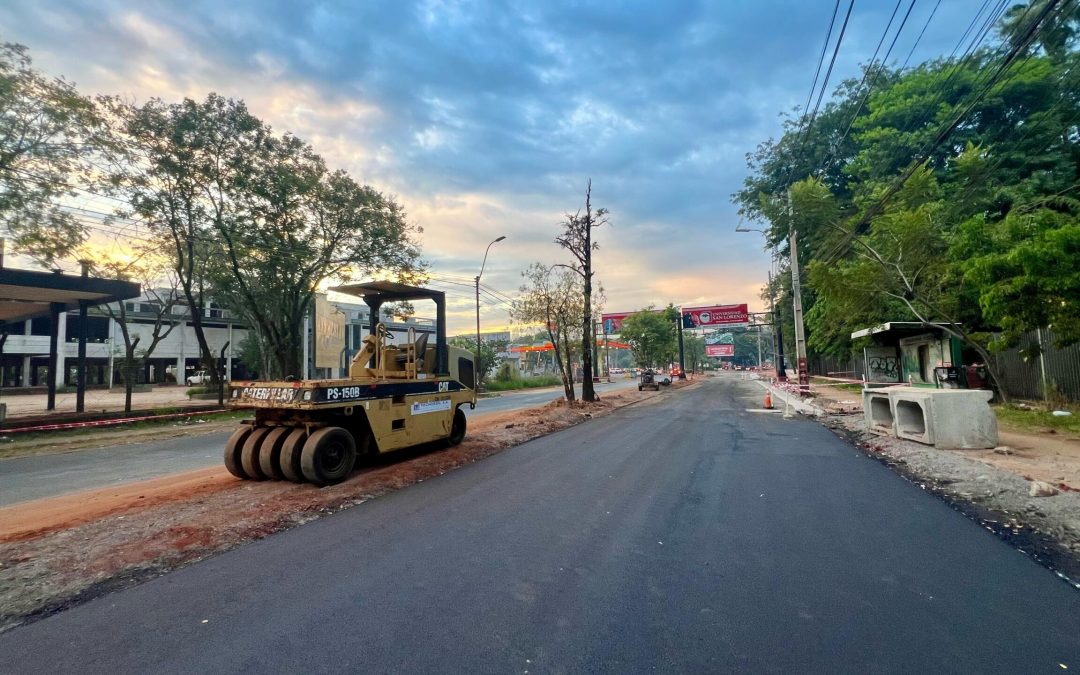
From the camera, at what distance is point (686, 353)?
78.2 m

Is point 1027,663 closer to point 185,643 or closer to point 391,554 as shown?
point 391,554

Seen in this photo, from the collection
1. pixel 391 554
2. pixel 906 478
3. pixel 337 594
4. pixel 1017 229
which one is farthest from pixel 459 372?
pixel 1017 229

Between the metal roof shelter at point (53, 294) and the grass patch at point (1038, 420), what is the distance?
26.1m

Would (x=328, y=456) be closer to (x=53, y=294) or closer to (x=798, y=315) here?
(x=53, y=294)

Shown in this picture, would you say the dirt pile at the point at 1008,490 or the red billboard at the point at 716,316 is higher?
the red billboard at the point at 716,316

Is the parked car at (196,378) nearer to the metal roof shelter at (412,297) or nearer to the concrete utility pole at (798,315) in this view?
the metal roof shelter at (412,297)

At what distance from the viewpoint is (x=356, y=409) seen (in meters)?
7.77

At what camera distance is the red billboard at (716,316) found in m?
41.6

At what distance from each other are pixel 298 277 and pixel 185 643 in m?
20.5

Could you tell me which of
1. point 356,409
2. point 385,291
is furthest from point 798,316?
point 356,409

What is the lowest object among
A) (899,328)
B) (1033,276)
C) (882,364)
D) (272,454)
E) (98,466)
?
(98,466)

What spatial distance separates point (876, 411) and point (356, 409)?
11818mm

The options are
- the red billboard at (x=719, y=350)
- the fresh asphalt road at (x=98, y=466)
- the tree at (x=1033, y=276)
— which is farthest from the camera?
the red billboard at (x=719, y=350)

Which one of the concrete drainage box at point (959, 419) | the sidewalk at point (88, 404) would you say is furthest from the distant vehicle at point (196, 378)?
the concrete drainage box at point (959, 419)
